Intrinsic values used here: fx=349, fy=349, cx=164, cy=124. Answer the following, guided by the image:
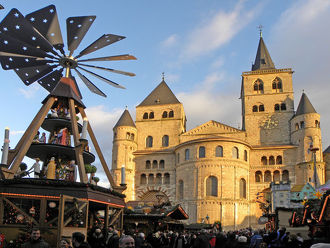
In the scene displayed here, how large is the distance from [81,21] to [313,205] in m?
13.5

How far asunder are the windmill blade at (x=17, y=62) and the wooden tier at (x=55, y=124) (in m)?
2.92

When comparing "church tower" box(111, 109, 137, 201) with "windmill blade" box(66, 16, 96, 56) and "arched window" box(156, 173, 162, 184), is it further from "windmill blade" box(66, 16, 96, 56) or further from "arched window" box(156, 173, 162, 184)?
"windmill blade" box(66, 16, 96, 56)

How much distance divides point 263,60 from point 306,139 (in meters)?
17.8


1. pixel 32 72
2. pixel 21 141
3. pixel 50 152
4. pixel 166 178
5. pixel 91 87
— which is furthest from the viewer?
pixel 166 178

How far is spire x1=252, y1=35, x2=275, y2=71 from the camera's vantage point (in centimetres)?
6066

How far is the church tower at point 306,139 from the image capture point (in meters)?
48.9

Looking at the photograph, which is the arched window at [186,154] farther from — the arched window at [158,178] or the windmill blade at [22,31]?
the windmill blade at [22,31]

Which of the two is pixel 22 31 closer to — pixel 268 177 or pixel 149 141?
pixel 149 141

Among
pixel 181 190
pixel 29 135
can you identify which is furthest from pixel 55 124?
pixel 181 190

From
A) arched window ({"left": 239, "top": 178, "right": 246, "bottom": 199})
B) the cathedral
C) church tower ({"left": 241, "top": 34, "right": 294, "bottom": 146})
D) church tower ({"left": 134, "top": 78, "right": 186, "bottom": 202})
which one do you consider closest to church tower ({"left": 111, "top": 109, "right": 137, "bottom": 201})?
the cathedral

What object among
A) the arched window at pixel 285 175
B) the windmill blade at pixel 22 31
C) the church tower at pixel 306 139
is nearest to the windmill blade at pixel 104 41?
→ the windmill blade at pixel 22 31

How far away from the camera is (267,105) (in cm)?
5644

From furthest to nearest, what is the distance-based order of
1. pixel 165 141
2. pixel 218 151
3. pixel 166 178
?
pixel 165 141 → pixel 166 178 → pixel 218 151

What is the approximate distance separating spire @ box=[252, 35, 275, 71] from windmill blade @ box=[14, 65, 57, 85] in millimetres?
49308
